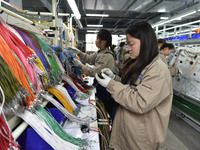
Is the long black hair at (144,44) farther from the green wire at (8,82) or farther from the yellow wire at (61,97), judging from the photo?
the green wire at (8,82)

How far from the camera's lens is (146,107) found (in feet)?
2.88

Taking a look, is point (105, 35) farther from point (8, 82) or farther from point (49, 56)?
point (8, 82)

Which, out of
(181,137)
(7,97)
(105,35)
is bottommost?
(181,137)

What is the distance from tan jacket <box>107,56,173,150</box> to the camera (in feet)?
2.89

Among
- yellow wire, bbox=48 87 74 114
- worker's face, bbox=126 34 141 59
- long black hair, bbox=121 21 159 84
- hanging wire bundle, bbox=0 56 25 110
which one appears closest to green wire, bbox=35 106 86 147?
hanging wire bundle, bbox=0 56 25 110

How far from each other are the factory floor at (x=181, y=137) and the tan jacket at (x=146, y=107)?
1627 millimetres

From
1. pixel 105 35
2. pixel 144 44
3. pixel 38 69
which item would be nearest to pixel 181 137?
pixel 105 35

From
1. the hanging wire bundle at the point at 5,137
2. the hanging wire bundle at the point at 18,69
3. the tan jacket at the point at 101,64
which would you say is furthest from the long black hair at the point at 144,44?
the tan jacket at the point at 101,64

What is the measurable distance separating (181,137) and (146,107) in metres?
2.31

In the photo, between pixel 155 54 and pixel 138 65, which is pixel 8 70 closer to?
pixel 138 65

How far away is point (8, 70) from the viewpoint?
58 centimetres

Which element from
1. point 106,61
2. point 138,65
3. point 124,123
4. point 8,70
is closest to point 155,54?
point 138,65

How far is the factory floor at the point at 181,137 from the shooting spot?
234cm

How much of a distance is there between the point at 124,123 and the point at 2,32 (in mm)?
919
